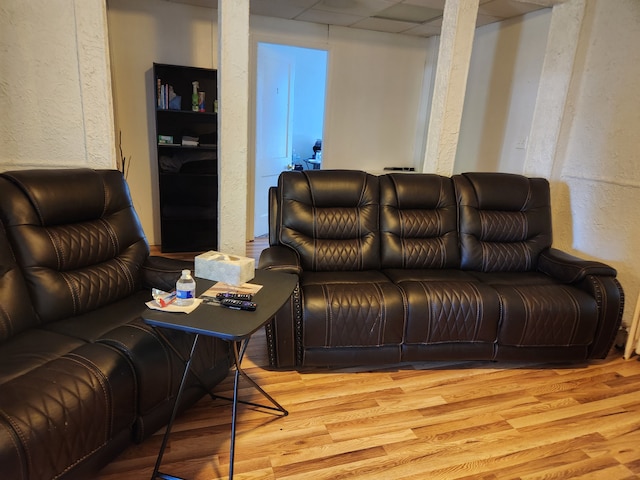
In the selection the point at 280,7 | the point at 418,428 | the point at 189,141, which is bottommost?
the point at 418,428

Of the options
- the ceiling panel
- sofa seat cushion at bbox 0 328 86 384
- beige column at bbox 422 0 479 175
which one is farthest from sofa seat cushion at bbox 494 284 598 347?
the ceiling panel

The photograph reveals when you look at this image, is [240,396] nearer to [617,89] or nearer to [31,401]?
[31,401]

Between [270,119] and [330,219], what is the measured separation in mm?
2480

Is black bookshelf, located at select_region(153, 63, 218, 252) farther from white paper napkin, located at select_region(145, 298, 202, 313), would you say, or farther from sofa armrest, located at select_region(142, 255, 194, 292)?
white paper napkin, located at select_region(145, 298, 202, 313)

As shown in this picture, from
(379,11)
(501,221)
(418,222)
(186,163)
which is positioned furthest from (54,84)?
(379,11)

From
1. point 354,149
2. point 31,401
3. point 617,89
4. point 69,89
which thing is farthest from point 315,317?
point 354,149

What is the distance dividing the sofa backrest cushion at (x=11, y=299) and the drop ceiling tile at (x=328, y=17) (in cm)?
349

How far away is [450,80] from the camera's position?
Result: 120 inches

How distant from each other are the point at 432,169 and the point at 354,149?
6.75ft

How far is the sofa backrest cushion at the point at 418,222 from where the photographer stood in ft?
9.10

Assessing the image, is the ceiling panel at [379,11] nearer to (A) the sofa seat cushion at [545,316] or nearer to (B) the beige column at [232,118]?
(B) the beige column at [232,118]

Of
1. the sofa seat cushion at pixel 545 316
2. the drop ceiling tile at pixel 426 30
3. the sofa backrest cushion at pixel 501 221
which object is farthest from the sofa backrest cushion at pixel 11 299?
the drop ceiling tile at pixel 426 30

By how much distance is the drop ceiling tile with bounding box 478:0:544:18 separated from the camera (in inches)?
139

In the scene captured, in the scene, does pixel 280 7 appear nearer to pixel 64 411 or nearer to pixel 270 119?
pixel 270 119
